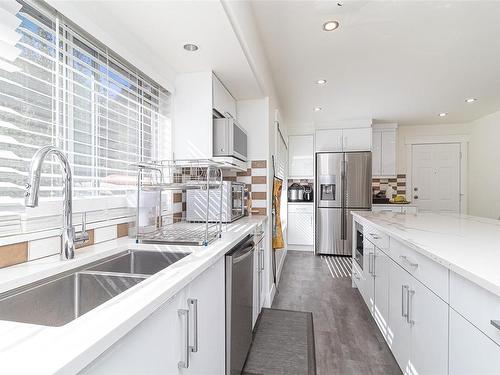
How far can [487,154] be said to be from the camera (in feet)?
14.9

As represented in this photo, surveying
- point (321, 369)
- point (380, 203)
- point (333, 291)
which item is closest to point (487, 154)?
point (380, 203)

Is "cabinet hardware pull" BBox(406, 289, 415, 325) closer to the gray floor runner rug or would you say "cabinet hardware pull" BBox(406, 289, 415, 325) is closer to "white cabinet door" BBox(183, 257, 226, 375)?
the gray floor runner rug

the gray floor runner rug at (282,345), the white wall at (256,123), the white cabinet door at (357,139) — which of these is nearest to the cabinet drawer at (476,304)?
the gray floor runner rug at (282,345)

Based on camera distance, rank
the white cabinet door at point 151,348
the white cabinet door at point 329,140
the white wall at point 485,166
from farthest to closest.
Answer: the white cabinet door at point 329,140
the white wall at point 485,166
the white cabinet door at point 151,348

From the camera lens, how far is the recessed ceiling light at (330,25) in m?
1.97

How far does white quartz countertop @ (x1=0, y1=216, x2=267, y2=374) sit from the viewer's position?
0.43 metres

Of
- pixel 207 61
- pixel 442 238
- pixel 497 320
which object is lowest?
pixel 497 320

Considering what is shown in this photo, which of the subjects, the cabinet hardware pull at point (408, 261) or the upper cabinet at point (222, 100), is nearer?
the cabinet hardware pull at point (408, 261)

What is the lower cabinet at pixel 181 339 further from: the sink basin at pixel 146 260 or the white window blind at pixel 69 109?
the white window blind at pixel 69 109

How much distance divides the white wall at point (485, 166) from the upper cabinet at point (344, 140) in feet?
6.60

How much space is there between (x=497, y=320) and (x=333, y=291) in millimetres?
2318

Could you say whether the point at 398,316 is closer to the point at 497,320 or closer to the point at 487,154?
the point at 497,320

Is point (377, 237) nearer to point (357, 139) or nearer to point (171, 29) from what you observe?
point (171, 29)

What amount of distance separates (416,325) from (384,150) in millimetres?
4316
